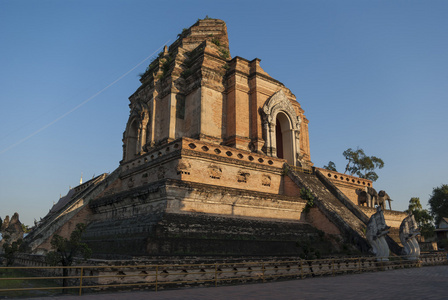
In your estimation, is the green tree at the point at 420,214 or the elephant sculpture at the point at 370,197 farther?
the green tree at the point at 420,214

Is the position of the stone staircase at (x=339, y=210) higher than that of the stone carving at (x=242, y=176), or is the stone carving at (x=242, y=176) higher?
the stone carving at (x=242, y=176)

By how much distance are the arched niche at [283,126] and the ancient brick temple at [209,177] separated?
0.08 meters

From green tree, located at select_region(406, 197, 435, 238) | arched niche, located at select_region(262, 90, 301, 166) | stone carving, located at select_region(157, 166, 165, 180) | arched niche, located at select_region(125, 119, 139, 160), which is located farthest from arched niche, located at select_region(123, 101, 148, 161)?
green tree, located at select_region(406, 197, 435, 238)

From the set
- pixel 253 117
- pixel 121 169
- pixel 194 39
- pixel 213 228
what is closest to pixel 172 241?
pixel 213 228

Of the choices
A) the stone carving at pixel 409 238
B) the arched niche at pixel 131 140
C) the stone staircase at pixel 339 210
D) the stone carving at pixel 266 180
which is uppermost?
the arched niche at pixel 131 140

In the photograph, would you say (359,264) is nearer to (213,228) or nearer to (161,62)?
(213,228)

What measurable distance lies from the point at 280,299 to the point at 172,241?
4.38m

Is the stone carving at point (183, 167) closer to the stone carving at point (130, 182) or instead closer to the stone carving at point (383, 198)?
the stone carving at point (130, 182)

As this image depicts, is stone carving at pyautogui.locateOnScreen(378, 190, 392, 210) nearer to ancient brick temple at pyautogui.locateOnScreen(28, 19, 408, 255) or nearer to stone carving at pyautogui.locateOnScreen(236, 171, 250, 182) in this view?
ancient brick temple at pyautogui.locateOnScreen(28, 19, 408, 255)

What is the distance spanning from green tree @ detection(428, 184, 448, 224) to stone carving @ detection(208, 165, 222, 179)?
45.5m

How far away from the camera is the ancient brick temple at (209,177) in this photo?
12195mm

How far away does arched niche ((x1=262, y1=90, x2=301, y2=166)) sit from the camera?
73.0 feet

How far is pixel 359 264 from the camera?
12.3m

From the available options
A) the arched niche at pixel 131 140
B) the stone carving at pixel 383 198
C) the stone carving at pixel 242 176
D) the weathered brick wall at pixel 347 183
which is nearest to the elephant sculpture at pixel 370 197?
the stone carving at pixel 383 198
